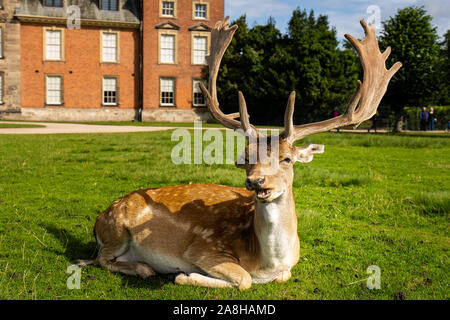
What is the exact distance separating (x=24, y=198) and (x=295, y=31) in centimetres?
4085

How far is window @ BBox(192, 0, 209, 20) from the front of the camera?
145 feet

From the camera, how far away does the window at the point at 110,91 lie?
44.1 m

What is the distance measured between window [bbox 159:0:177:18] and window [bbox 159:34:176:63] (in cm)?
192

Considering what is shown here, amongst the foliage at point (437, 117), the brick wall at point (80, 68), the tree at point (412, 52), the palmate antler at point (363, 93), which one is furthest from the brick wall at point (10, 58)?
the palmate antler at point (363, 93)

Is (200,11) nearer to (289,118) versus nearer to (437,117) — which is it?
(437,117)

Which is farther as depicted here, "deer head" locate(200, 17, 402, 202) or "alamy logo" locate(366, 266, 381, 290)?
"alamy logo" locate(366, 266, 381, 290)

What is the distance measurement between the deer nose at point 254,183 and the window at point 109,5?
144 feet

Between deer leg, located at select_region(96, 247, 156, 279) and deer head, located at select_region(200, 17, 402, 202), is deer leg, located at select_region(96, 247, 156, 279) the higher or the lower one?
the lower one

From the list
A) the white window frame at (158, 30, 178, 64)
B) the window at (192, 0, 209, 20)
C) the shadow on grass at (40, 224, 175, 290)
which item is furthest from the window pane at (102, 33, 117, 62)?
the shadow on grass at (40, 224, 175, 290)

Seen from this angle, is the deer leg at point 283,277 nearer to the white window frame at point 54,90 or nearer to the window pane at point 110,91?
the window pane at point 110,91

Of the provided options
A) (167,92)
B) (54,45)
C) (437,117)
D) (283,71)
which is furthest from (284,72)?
(54,45)

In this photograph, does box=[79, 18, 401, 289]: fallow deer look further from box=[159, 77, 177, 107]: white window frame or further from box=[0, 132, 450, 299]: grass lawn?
box=[159, 77, 177, 107]: white window frame

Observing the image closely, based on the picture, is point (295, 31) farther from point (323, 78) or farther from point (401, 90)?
point (401, 90)

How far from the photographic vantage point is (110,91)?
44.3 meters
